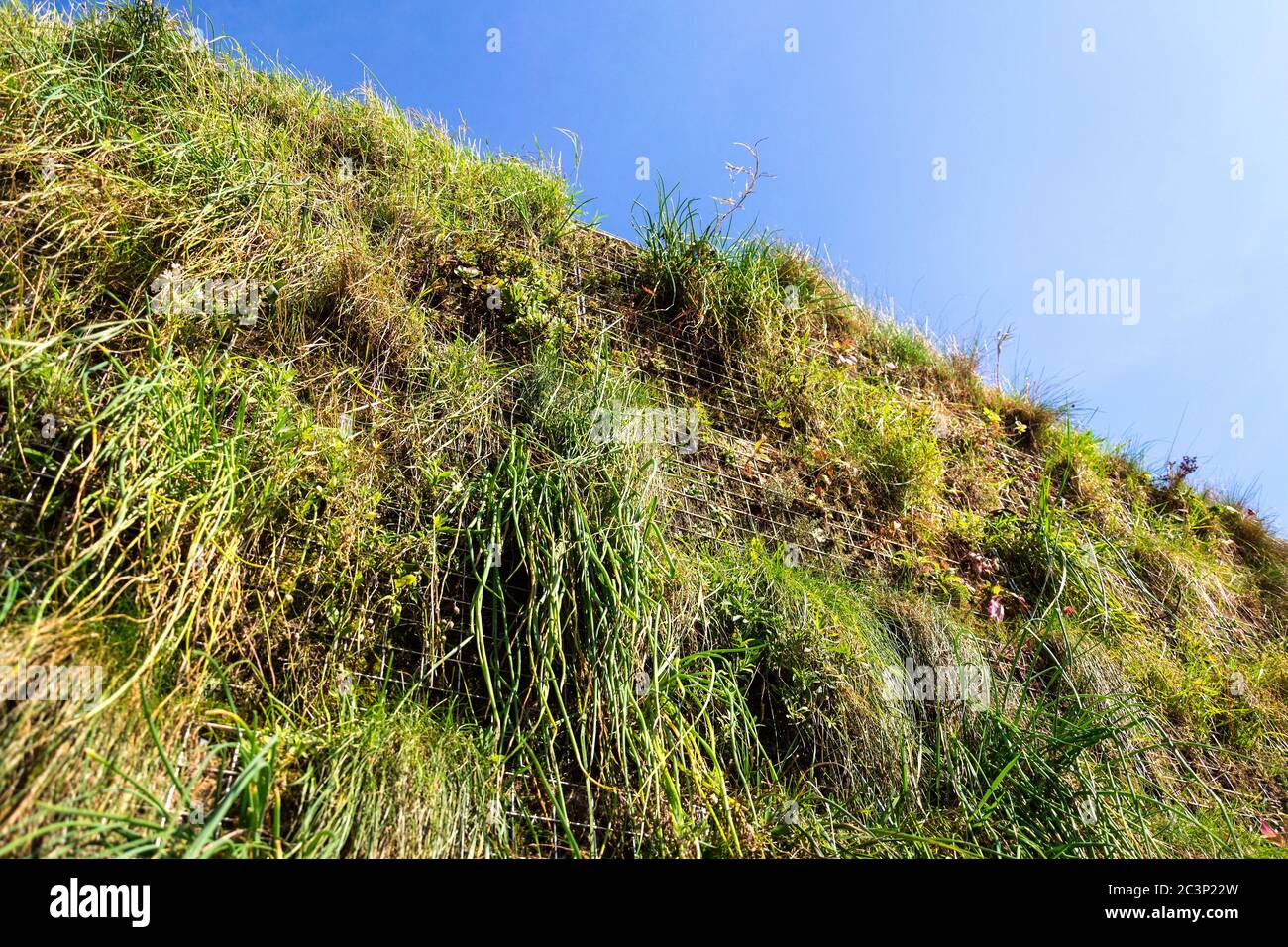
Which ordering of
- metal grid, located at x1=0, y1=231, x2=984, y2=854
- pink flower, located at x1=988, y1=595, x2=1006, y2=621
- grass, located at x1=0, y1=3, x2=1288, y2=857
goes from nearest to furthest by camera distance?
grass, located at x1=0, y1=3, x2=1288, y2=857 → metal grid, located at x1=0, y1=231, x2=984, y2=854 → pink flower, located at x1=988, y1=595, x2=1006, y2=621

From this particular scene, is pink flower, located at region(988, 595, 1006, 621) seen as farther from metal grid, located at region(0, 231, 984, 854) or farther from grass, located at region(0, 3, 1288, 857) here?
metal grid, located at region(0, 231, 984, 854)

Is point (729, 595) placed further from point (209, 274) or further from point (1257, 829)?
point (1257, 829)

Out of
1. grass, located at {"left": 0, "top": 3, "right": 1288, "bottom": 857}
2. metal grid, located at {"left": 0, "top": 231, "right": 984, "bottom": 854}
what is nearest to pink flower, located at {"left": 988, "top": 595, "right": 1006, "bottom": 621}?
grass, located at {"left": 0, "top": 3, "right": 1288, "bottom": 857}

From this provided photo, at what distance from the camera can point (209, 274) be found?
2848mm

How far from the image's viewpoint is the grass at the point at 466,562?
79.1 inches

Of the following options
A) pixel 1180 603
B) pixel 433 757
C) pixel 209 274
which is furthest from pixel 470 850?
pixel 1180 603

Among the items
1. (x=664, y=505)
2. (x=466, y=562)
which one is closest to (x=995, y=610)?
(x=664, y=505)

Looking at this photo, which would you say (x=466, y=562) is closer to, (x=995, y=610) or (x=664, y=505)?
(x=664, y=505)

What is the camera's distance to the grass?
6.59 feet

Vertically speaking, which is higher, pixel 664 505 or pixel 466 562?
pixel 664 505

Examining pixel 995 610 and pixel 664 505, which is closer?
pixel 664 505

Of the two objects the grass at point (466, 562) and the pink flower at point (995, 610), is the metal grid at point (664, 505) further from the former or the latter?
the pink flower at point (995, 610)

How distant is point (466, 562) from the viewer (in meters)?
2.70

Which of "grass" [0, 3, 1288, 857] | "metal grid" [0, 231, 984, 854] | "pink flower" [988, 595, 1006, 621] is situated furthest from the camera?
"pink flower" [988, 595, 1006, 621]
